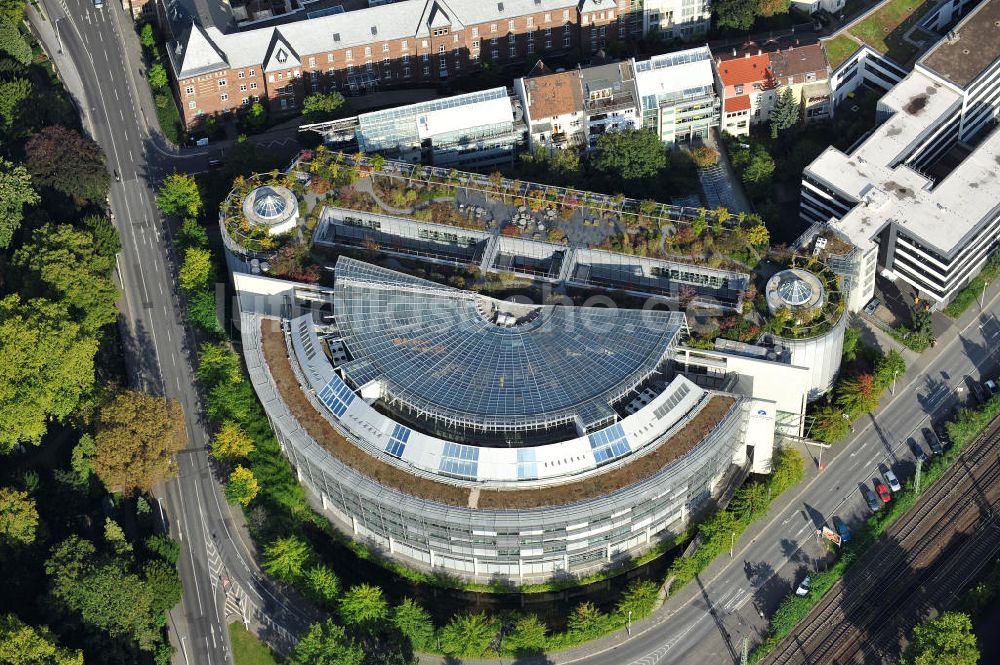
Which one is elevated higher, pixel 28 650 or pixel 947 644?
pixel 28 650

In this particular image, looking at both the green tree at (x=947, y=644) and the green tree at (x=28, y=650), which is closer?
the green tree at (x=947, y=644)

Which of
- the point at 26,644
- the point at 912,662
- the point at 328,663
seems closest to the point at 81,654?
the point at 26,644

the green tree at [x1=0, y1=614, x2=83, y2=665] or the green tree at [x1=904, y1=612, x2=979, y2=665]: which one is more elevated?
the green tree at [x1=0, y1=614, x2=83, y2=665]

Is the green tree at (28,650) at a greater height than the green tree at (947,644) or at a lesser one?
greater
